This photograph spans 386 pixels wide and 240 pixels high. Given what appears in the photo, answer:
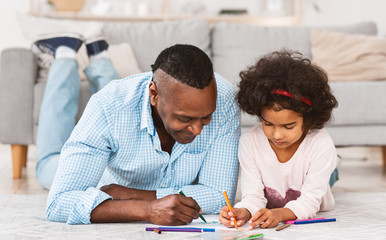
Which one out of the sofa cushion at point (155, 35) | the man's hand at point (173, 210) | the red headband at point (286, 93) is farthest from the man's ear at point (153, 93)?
the sofa cushion at point (155, 35)

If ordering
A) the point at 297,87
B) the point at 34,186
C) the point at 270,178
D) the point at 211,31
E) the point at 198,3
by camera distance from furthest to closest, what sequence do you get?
the point at 198,3
the point at 211,31
the point at 34,186
the point at 270,178
the point at 297,87

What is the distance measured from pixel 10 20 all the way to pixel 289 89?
4.01 m

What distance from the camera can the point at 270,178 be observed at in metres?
1.58

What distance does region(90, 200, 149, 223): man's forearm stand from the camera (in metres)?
1.34

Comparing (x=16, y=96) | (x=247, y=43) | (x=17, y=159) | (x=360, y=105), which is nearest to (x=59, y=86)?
(x=16, y=96)

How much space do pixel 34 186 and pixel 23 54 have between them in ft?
2.44

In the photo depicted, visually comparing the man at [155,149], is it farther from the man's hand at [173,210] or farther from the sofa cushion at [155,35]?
the sofa cushion at [155,35]

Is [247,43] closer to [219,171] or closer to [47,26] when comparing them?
[47,26]

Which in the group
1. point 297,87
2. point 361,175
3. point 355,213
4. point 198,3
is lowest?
point 361,175

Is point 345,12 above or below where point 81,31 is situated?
above

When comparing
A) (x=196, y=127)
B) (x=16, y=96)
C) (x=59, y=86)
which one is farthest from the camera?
(x=16, y=96)

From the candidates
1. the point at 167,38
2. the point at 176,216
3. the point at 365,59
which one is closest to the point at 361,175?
the point at 365,59

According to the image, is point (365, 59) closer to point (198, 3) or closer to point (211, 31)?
point (211, 31)

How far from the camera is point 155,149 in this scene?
1461mm
